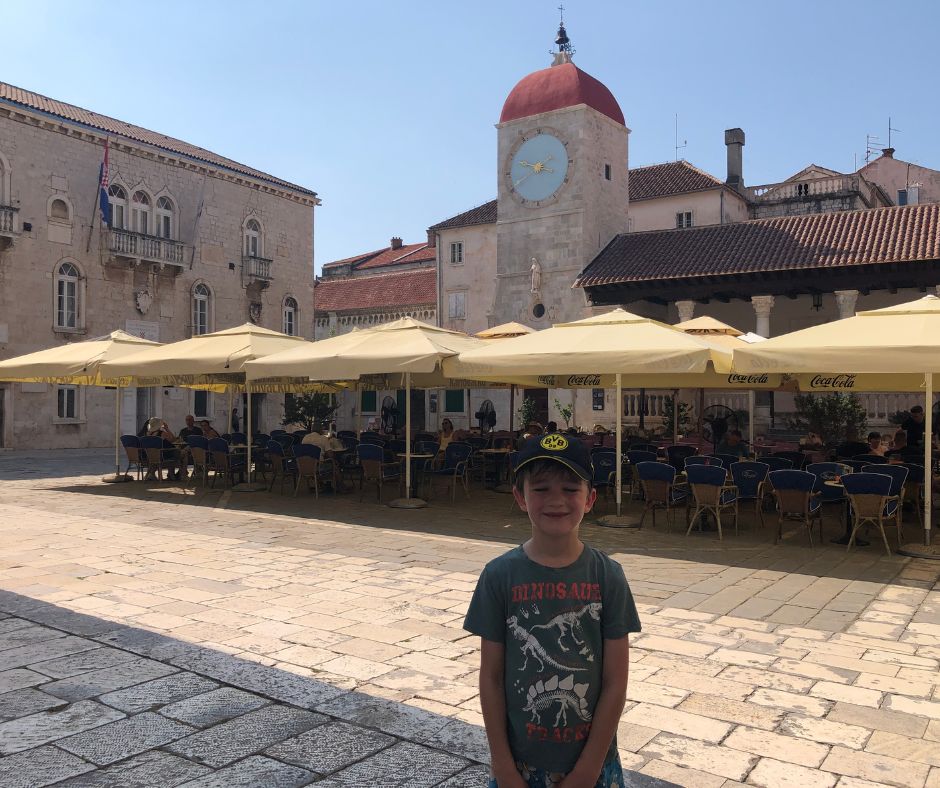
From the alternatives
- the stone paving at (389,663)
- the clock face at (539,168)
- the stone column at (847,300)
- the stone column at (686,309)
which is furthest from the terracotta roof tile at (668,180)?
the stone paving at (389,663)

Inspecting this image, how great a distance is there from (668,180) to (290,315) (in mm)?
17477

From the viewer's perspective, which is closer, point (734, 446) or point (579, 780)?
point (579, 780)

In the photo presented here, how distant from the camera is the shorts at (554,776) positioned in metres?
1.91

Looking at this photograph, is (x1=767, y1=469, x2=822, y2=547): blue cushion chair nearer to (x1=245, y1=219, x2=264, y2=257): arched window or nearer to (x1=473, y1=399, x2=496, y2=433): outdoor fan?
(x1=473, y1=399, x2=496, y2=433): outdoor fan

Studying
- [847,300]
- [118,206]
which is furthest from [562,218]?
[118,206]

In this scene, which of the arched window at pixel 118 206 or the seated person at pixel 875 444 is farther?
the arched window at pixel 118 206

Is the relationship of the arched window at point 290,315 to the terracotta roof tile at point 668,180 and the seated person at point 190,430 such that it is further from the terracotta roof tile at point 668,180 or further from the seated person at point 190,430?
the seated person at point 190,430

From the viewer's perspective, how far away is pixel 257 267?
3044 cm

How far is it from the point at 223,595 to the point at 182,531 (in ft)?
11.3

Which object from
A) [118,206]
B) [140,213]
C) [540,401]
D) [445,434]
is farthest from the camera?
[540,401]

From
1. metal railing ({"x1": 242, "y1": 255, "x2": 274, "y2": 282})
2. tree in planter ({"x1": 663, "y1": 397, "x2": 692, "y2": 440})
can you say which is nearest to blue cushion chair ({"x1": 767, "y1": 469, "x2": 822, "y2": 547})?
tree in planter ({"x1": 663, "y1": 397, "x2": 692, "y2": 440})

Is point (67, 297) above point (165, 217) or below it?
below

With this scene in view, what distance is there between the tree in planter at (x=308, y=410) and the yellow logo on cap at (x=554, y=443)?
94.2 feet

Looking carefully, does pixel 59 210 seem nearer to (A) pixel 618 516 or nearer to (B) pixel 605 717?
(A) pixel 618 516
